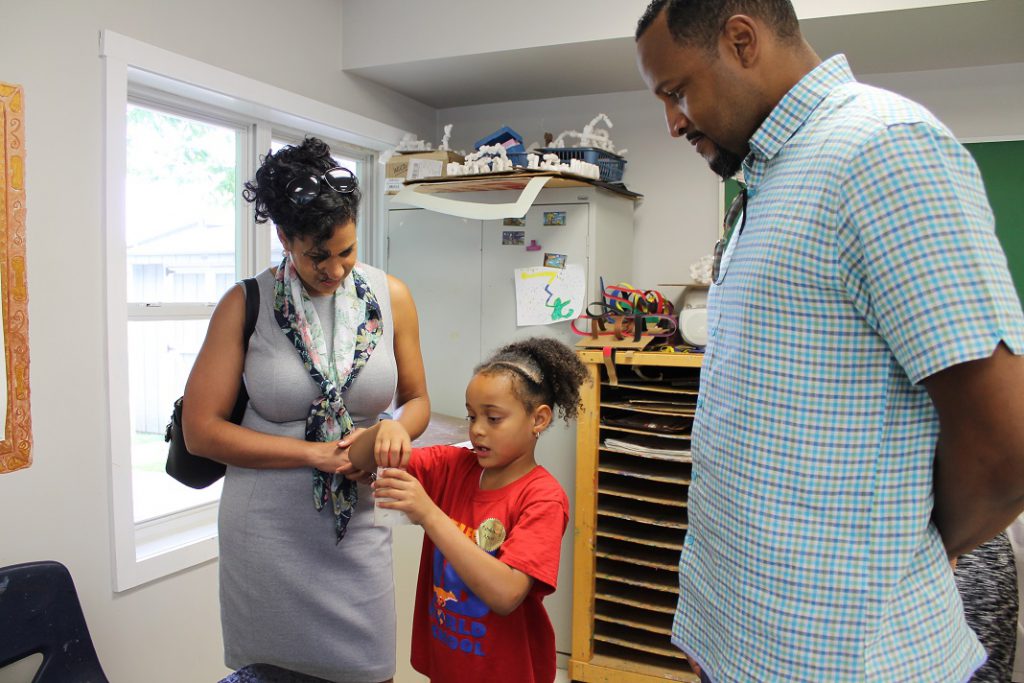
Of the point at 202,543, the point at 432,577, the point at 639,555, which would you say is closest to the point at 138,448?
the point at 202,543

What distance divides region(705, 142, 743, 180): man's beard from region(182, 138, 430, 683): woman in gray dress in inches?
27.6

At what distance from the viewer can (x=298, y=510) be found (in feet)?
4.62

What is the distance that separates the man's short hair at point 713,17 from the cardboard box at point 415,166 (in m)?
1.92

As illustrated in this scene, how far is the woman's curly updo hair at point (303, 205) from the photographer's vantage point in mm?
1339

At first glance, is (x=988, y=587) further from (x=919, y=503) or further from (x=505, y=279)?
(x=505, y=279)

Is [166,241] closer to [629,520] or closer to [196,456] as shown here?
[196,456]

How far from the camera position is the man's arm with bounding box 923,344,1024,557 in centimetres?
66

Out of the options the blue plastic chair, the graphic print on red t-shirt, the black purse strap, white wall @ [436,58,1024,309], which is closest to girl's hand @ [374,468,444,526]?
the graphic print on red t-shirt

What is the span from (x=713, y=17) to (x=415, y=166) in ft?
6.82

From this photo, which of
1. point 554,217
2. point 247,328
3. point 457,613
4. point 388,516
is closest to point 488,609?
point 457,613

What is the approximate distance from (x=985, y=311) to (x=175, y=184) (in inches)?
93.5

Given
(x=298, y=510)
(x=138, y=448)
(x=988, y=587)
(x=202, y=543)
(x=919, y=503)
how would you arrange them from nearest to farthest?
(x=919, y=503)
(x=988, y=587)
(x=298, y=510)
(x=202, y=543)
(x=138, y=448)

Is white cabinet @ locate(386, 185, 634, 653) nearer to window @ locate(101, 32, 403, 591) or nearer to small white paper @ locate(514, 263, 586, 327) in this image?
small white paper @ locate(514, 263, 586, 327)

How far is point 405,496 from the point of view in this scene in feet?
3.68
